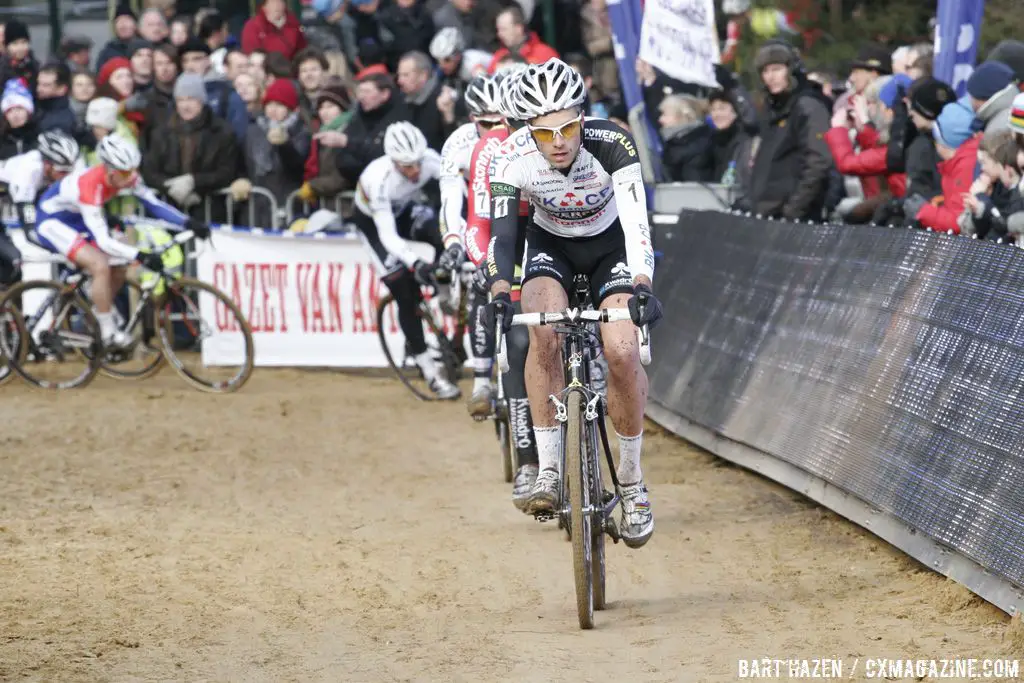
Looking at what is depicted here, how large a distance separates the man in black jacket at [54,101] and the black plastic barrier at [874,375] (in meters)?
8.06

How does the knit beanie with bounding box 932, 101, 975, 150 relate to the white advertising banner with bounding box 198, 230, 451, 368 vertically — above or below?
above

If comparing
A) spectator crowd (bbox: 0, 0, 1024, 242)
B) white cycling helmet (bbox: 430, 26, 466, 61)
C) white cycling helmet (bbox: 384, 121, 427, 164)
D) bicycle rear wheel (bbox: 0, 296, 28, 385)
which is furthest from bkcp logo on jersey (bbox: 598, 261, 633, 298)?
white cycling helmet (bbox: 430, 26, 466, 61)

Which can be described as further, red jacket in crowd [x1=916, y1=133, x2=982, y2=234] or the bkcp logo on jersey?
red jacket in crowd [x1=916, y1=133, x2=982, y2=234]

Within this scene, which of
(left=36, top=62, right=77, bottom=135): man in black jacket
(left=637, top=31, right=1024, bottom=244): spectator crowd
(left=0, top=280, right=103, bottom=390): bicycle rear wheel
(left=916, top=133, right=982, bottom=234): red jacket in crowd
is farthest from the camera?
(left=36, top=62, right=77, bottom=135): man in black jacket

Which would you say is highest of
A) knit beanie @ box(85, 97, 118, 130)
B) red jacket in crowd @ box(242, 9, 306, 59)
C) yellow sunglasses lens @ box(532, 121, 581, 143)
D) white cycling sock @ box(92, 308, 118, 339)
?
yellow sunglasses lens @ box(532, 121, 581, 143)

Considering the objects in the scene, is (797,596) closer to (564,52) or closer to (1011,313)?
(1011,313)

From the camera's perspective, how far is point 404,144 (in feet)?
44.0

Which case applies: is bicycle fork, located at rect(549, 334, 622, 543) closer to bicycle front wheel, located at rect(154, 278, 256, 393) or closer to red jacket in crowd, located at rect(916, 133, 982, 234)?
red jacket in crowd, located at rect(916, 133, 982, 234)

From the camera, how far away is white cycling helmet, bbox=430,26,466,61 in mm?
16203

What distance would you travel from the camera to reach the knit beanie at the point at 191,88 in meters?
16.6

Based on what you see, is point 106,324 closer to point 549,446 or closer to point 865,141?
point 865,141

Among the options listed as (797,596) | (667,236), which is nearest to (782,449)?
(797,596)

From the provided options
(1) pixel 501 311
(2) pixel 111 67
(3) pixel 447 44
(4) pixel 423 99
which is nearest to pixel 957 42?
(1) pixel 501 311

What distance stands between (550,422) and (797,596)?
1401 millimetres
